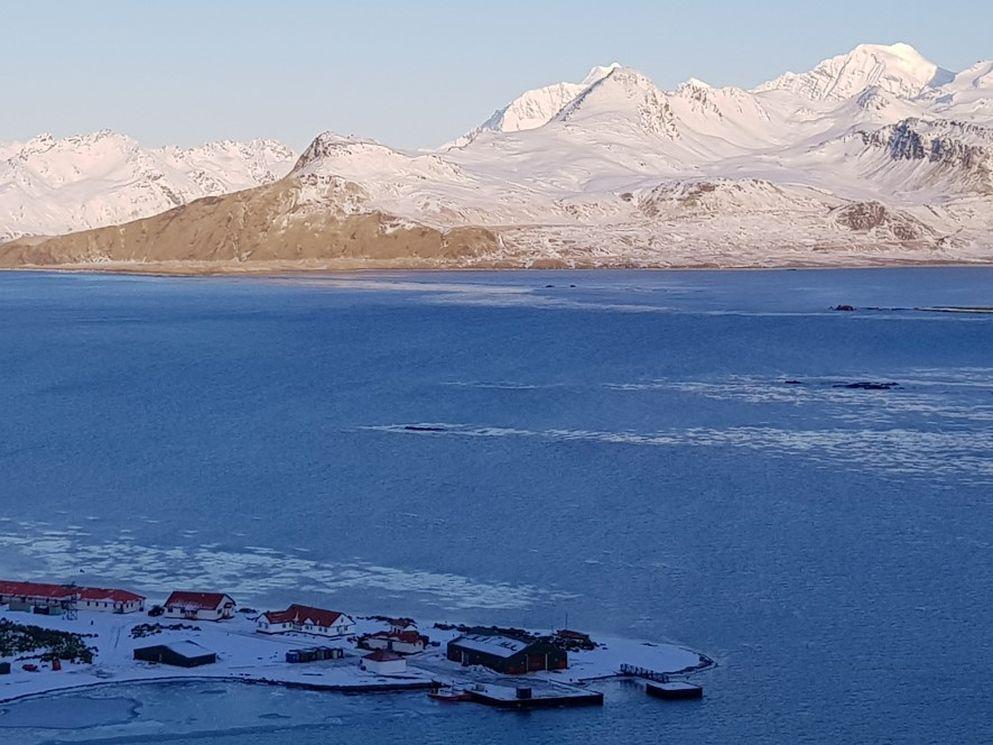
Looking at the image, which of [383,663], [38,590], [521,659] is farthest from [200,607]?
[521,659]

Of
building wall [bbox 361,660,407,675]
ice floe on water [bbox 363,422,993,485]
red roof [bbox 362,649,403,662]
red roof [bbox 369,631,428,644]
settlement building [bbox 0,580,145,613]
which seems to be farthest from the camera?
ice floe on water [bbox 363,422,993,485]

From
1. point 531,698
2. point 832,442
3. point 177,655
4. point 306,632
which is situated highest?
point 832,442

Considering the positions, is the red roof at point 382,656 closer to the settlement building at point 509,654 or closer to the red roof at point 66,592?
the settlement building at point 509,654

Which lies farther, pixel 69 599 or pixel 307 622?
pixel 69 599

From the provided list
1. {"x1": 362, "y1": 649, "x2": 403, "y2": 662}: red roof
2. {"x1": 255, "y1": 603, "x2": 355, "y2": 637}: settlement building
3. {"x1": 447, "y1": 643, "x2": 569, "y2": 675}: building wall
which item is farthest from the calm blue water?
{"x1": 255, "y1": 603, "x2": 355, "y2": 637}: settlement building

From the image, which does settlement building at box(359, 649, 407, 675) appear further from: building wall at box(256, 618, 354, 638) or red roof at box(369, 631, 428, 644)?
building wall at box(256, 618, 354, 638)

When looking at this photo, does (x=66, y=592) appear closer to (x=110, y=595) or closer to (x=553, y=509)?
(x=110, y=595)
